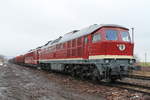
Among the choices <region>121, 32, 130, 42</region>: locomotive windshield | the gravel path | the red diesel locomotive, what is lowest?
the gravel path

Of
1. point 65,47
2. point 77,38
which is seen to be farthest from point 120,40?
point 65,47

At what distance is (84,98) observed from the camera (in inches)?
369

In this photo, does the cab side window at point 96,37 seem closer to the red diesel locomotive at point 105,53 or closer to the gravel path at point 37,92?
the red diesel locomotive at point 105,53

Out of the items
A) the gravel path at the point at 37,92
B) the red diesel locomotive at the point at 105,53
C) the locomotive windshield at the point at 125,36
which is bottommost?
the gravel path at the point at 37,92

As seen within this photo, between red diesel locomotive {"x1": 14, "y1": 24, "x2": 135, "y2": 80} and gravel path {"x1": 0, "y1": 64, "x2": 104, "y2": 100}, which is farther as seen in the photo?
red diesel locomotive {"x1": 14, "y1": 24, "x2": 135, "y2": 80}

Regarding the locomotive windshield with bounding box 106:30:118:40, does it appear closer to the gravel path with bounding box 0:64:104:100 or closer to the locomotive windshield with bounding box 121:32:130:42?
the locomotive windshield with bounding box 121:32:130:42

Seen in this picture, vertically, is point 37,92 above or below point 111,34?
below

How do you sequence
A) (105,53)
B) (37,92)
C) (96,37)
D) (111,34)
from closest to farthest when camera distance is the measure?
(37,92) < (105,53) < (111,34) < (96,37)

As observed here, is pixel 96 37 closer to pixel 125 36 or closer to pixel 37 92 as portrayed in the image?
pixel 125 36

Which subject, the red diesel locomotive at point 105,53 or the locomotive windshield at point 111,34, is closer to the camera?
the red diesel locomotive at point 105,53

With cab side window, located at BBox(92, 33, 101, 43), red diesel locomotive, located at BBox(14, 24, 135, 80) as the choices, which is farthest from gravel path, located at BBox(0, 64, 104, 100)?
cab side window, located at BBox(92, 33, 101, 43)

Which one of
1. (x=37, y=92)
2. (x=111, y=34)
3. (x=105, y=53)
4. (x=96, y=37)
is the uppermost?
(x=111, y=34)

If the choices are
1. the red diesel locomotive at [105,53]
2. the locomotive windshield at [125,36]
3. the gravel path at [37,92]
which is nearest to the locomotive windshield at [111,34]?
the red diesel locomotive at [105,53]

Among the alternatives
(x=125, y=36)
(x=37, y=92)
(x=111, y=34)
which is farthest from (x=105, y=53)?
(x=37, y=92)
